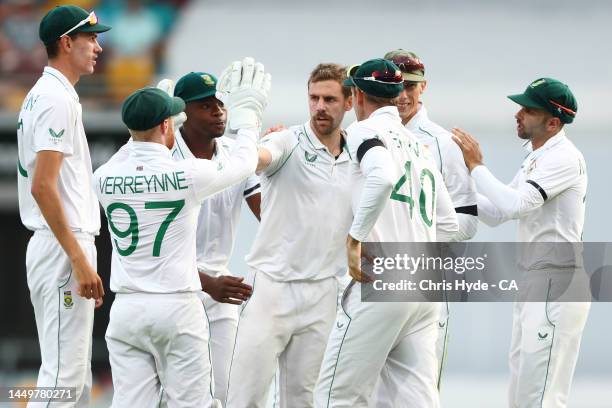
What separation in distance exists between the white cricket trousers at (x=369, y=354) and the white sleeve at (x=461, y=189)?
1080mm

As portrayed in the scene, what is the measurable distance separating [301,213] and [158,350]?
45.3 inches

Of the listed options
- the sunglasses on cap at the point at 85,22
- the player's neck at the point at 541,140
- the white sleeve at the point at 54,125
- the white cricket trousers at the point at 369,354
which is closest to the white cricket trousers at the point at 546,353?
the white cricket trousers at the point at 369,354

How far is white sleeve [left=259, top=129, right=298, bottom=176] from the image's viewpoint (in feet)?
19.1

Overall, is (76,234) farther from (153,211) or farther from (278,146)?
(278,146)

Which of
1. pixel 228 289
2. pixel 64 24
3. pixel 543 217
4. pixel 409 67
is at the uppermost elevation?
pixel 409 67

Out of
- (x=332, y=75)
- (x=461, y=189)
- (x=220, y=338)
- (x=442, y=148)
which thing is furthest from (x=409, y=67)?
(x=220, y=338)

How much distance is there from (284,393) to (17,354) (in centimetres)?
727

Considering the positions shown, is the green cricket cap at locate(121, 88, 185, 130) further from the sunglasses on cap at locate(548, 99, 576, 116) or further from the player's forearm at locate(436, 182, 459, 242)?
the sunglasses on cap at locate(548, 99, 576, 116)

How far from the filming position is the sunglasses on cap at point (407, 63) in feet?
21.4

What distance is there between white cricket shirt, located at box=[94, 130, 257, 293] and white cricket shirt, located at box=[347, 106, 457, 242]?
0.75 metres

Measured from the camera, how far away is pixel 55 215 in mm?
5074

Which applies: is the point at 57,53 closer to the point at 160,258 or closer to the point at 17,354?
the point at 160,258

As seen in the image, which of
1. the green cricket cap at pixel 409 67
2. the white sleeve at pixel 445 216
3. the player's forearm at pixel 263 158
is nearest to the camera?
the player's forearm at pixel 263 158

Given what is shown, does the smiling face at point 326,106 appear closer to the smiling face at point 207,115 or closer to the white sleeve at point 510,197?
the smiling face at point 207,115
